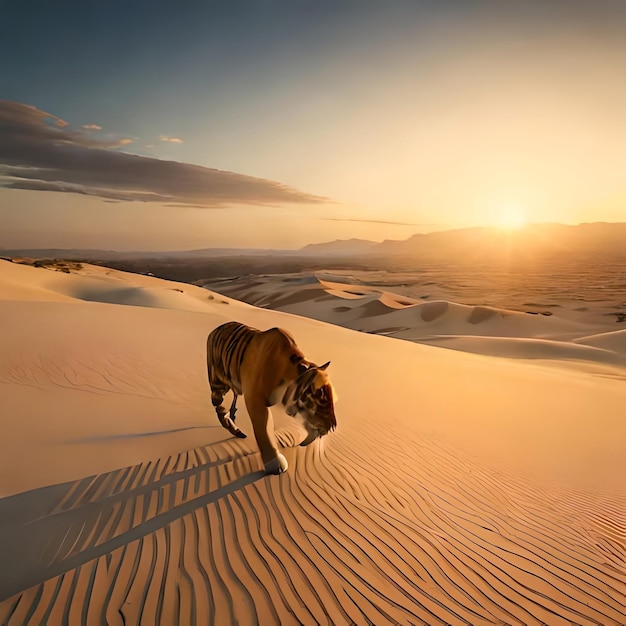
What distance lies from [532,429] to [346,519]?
5553 millimetres

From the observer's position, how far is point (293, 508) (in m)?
3.76

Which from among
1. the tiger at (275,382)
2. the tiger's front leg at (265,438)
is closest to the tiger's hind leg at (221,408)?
the tiger at (275,382)

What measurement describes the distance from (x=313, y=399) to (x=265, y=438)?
2.87ft

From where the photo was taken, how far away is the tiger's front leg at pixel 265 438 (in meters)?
4.06

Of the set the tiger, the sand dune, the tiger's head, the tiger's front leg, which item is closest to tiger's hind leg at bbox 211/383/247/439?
the tiger

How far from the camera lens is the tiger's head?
370cm

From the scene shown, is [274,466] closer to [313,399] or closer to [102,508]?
[313,399]

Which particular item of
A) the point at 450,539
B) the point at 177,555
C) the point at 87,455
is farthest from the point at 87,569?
the point at 450,539

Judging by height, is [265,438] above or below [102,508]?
above

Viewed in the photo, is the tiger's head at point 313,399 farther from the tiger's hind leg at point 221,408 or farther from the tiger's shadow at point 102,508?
the tiger's hind leg at point 221,408

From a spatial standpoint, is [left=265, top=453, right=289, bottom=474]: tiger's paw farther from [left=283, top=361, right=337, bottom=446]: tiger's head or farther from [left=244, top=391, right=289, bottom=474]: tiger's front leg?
[left=283, top=361, right=337, bottom=446]: tiger's head

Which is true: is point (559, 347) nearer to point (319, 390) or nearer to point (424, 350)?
point (424, 350)

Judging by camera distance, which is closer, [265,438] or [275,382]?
[275,382]

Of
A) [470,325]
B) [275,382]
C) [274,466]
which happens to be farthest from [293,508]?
[470,325]
